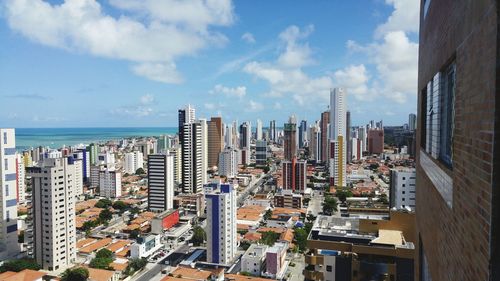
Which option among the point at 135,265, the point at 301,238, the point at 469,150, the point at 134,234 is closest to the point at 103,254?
the point at 135,265

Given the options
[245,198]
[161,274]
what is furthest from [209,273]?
[245,198]

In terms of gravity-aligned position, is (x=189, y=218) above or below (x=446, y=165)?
below

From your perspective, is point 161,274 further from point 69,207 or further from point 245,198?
point 245,198

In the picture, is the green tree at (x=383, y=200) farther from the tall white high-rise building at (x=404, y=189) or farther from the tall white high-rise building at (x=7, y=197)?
the tall white high-rise building at (x=7, y=197)

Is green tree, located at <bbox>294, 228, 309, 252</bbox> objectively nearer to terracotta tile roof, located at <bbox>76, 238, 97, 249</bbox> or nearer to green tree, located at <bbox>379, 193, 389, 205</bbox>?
green tree, located at <bbox>379, 193, 389, 205</bbox>

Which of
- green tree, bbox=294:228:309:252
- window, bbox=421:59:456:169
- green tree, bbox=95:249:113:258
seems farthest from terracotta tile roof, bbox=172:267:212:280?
window, bbox=421:59:456:169

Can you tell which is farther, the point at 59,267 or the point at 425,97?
the point at 59,267

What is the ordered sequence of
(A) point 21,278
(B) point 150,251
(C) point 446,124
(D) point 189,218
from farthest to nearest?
(D) point 189,218 < (B) point 150,251 < (A) point 21,278 < (C) point 446,124
